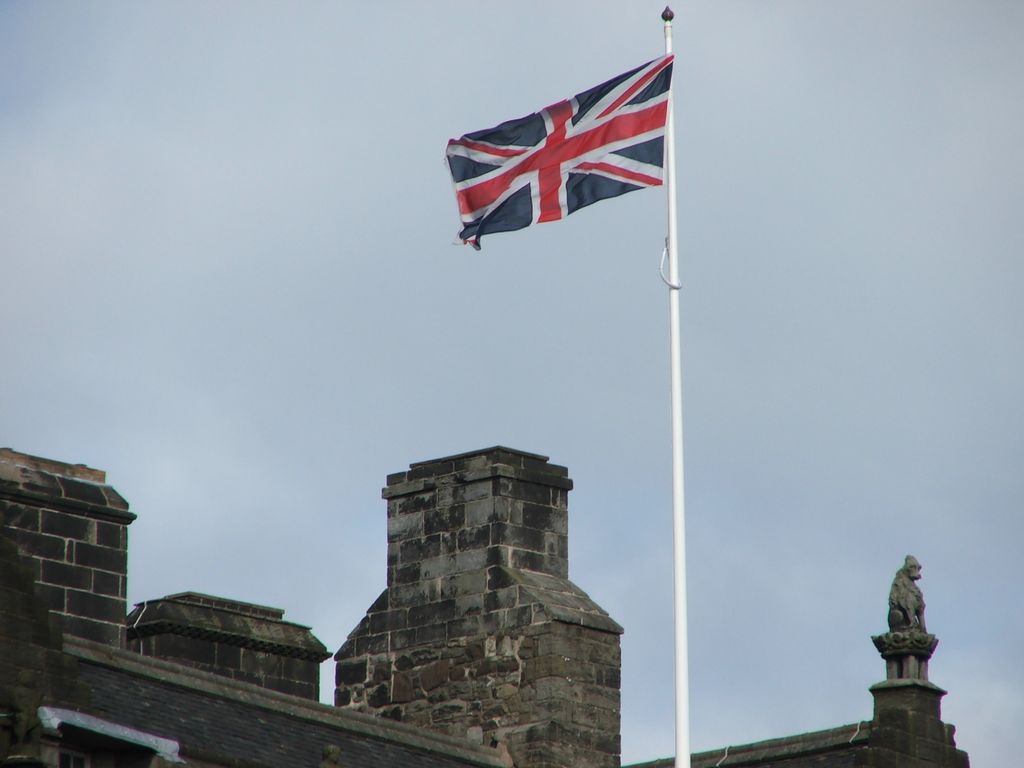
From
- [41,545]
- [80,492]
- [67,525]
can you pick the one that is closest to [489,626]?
[80,492]

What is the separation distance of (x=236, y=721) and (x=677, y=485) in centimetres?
641

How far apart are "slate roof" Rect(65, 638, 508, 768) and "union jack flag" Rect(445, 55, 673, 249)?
6.35 metres

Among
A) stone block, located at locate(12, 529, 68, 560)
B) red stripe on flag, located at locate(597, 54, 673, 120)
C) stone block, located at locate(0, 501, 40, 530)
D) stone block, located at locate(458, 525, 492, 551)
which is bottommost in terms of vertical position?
stone block, located at locate(12, 529, 68, 560)

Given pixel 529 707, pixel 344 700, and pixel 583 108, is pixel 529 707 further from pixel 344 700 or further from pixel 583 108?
pixel 583 108

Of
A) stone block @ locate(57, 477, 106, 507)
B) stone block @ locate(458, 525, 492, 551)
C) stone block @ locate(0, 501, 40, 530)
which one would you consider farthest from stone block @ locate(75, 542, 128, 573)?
stone block @ locate(458, 525, 492, 551)

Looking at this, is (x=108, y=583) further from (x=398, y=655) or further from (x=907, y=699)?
(x=907, y=699)

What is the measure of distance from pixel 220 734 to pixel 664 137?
28.9 feet

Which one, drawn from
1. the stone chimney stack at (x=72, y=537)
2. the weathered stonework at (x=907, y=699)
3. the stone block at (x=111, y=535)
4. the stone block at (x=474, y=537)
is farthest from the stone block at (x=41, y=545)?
the weathered stonework at (x=907, y=699)

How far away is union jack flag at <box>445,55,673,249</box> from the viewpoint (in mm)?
34438

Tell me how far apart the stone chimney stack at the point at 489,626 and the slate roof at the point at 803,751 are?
1807mm

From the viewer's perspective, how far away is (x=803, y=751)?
37781 mm

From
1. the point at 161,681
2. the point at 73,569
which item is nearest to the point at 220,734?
the point at 161,681

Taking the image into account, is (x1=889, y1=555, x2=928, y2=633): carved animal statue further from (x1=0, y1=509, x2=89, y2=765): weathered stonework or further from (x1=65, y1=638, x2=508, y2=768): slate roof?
(x1=0, y1=509, x2=89, y2=765): weathered stonework

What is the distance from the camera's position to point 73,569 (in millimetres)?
36156
